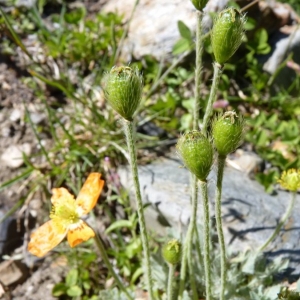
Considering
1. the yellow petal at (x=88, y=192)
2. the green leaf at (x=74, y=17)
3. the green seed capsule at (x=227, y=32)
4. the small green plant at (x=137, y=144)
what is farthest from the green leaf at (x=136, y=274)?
the green leaf at (x=74, y=17)

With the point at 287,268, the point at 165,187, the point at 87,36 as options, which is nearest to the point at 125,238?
the point at 165,187

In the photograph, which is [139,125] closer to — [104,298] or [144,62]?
[144,62]

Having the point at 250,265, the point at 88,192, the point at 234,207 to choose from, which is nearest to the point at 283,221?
the point at 250,265

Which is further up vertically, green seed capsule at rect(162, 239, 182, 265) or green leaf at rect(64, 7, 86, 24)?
green leaf at rect(64, 7, 86, 24)

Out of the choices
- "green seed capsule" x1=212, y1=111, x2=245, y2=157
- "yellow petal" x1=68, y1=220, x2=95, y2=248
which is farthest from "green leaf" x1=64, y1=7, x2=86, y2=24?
"green seed capsule" x1=212, y1=111, x2=245, y2=157

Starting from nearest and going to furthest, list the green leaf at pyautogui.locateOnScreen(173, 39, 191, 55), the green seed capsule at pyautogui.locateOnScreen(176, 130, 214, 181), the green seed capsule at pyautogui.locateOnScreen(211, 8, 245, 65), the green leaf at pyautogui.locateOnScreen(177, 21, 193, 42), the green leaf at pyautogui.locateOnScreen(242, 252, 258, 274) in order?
1. the green seed capsule at pyautogui.locateOnScreen(176, 130, 214, 181)
2. the green seed capsule at pyautogui.locateOnScreen(211, 8, 245, 65)
3. the green leaf at pyautogui.locateOnScreen(242, 252, 258, 274)
4. the green leaf at pyautogui.locateOnScreen(177, 21, 193, 42)
5. the green leaf at pyautogui.locateOnScreen(173, 39, 191, 55)

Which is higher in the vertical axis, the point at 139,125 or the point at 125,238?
the point at 139,125

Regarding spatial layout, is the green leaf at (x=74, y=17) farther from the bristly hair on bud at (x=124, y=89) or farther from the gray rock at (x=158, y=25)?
the bristly hair on bud at (x=124, y=89)

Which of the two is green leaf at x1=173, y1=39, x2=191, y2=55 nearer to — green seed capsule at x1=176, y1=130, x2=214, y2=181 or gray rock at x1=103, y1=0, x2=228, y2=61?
gray rock at x1=103, y1=0, x2=228, y2=61
